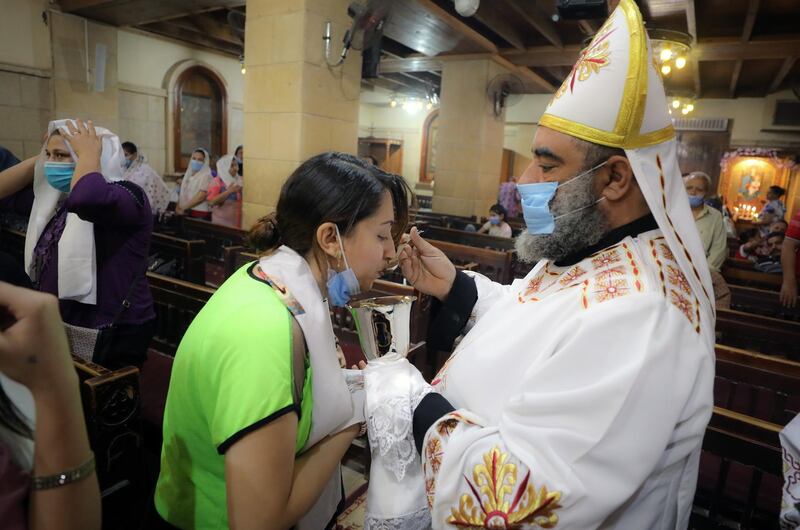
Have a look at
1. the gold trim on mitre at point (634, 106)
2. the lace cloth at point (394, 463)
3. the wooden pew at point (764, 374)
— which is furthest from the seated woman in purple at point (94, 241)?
the wooden pew at point (764, 374)

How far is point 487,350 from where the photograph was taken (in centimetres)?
130

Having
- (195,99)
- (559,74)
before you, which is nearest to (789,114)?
(559,74)

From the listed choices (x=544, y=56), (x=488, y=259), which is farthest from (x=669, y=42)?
(x=488, y=259)

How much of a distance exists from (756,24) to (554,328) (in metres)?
8.54

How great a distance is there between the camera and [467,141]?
867 cm

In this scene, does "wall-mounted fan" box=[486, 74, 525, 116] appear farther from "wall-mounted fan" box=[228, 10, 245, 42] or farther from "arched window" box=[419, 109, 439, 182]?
"arched window" box=[419, 109, 439, 182]

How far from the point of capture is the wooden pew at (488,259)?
4.43m

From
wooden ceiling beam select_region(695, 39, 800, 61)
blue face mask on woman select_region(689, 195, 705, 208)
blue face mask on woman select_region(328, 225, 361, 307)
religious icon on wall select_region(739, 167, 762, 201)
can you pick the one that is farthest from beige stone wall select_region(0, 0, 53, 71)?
religious icon on wall select_region(739, 167, 762, 201)

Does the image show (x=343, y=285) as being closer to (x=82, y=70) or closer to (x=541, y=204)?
(x=541, y=204)

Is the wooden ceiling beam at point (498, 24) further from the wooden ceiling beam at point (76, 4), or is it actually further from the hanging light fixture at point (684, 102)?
the wooden ceiling beam at point (76, 4)

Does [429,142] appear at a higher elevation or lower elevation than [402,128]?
lower

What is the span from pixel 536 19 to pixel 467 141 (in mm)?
2241

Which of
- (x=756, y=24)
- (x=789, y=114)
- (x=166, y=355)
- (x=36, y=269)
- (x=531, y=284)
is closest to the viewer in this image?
(x=531, y=284)

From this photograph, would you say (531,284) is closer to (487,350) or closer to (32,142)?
(487,350)
